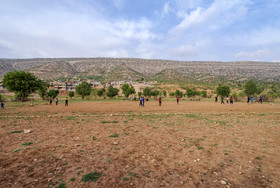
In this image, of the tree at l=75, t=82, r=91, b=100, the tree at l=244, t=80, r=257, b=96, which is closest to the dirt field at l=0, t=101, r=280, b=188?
the tree at l=75, t=82, r=91, b=100

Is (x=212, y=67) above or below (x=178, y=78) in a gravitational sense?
above

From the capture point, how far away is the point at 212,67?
568 feet

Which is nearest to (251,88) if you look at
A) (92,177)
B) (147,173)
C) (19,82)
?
(147,173)

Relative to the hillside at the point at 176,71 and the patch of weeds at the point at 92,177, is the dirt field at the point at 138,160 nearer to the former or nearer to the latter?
the patch of weeds at the point at 92,177

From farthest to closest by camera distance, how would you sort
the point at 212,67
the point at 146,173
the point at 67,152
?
the point at 212,67 < the point at 67,152 < the point at 146,173

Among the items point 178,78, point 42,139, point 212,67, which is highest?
point 212,67

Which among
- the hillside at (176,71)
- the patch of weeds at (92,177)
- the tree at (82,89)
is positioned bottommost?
the patch of weeds at (92,177)

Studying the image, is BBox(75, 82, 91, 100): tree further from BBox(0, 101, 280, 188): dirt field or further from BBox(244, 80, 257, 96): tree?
BBox(244, 80, 257, 96): tree

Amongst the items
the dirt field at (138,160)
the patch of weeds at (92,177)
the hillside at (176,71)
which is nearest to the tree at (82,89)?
the dirt field at (138,160)

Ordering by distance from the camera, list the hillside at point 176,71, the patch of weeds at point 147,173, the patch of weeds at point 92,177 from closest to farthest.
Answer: the patch of weeds at point 92,177
the patch of weeds at point 147,173
the hillside at point 176,71

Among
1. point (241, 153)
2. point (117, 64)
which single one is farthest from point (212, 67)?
point (241, 153)

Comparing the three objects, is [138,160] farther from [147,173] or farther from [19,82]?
[19,82]

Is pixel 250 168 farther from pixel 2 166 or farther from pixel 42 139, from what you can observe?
pixel 42 139

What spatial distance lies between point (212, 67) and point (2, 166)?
193 m
